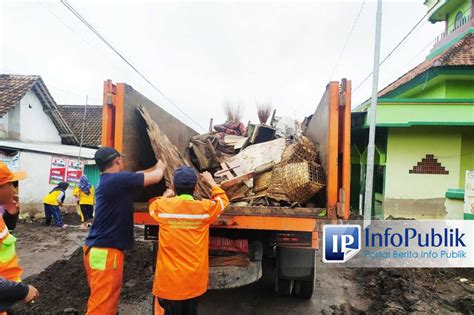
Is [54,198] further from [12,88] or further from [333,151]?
[333,151]

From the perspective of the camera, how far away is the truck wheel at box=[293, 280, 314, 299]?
14.0 ft

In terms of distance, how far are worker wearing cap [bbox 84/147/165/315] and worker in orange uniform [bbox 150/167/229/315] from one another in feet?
1.13

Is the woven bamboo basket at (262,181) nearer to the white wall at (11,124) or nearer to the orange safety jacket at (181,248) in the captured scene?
the orange safety jacket at (181,248)

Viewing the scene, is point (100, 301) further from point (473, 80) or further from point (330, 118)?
point (473, 80)

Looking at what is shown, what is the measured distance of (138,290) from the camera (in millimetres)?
4559

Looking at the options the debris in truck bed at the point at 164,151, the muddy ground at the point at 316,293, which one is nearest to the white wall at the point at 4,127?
the muddy ground at the point at 316,293

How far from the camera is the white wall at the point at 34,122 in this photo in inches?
514

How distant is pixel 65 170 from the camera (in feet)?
39.5

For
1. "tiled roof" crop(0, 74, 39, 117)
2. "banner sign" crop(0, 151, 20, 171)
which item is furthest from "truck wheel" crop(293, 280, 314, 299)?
"tiled roof" crop(0, 74, 39, 117)

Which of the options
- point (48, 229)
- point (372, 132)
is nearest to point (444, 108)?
point (372, 132)

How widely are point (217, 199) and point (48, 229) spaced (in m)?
8.32

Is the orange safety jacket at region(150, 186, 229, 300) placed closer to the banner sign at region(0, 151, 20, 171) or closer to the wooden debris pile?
the wooden debris pile

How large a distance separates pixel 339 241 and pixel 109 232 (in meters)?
2.69

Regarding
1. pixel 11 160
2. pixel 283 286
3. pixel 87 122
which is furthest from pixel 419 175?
pixel 87 122
